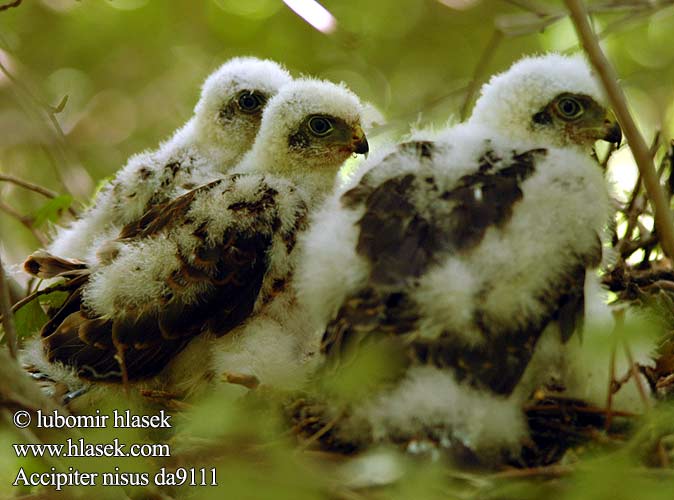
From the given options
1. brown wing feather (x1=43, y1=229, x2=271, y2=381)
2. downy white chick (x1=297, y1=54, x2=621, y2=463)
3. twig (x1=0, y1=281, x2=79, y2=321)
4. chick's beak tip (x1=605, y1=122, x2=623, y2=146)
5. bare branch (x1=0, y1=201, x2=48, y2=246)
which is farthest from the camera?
bare branch (x1=0, y1=201, x2=48, y2=246)

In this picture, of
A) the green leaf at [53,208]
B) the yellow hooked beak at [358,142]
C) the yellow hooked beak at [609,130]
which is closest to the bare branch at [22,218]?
the green leaf at [53,208]

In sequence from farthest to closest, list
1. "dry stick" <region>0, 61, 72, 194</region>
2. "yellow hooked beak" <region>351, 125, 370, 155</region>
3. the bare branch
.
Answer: the bare branch < "dry stick" <region>0, 61, 72, 194</region> < "yellow hooked beak" <region>351, 125, 370, 155</region>

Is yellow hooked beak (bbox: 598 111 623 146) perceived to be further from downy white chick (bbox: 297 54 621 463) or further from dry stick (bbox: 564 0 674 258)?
dry stick (bbox: 564 0 674 258)

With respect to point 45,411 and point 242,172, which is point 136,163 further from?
point 45,411

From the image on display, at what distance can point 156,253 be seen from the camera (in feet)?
8.84

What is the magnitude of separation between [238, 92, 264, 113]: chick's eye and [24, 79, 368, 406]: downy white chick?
71 cm

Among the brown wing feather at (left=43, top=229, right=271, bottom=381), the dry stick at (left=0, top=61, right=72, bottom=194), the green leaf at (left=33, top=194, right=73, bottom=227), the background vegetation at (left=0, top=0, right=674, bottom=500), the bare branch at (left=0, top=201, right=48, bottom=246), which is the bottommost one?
the brown wing feather at (left=43, top=229, right=271, bottom=381)

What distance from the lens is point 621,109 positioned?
1.95 m

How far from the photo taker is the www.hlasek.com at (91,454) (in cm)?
190

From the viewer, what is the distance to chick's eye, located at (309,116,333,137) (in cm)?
311

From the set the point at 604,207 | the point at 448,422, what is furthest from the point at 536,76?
→ the point at 448,422

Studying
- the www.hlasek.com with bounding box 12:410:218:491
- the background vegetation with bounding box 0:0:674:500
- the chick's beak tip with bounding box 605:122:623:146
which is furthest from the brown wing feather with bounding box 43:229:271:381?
the background vegetation with bounding box 0:0:674:500

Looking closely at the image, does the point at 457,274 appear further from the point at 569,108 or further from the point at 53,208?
the point at 53,208

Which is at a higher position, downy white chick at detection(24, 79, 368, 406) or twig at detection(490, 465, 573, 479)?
downy white chick at detection(24, 79, 368, 406)
